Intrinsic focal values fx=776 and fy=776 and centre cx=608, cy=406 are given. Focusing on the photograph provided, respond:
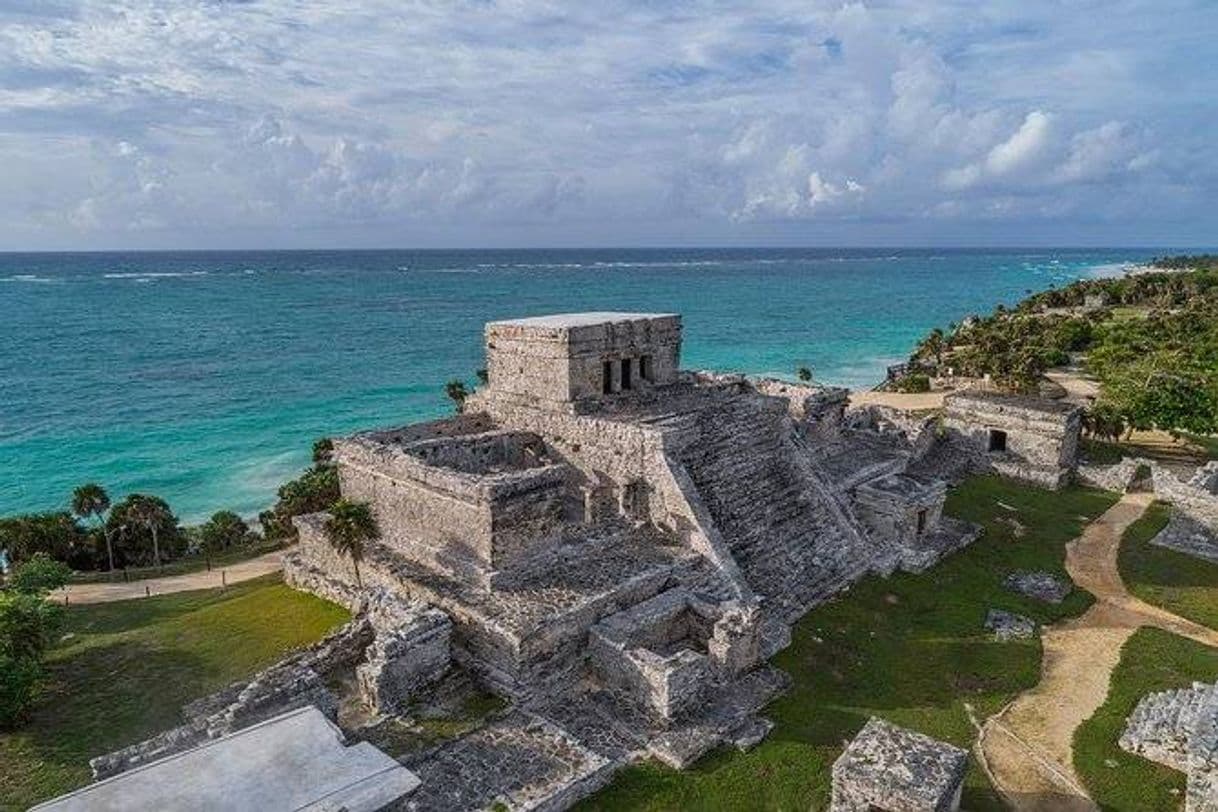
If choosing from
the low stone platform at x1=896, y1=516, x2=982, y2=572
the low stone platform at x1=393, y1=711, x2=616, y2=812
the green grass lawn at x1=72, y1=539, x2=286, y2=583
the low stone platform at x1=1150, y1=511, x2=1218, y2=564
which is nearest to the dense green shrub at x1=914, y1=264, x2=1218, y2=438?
the low stone platform at x1=1150, y1=511, x2=1218, y2=564

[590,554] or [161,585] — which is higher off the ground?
[590,554]

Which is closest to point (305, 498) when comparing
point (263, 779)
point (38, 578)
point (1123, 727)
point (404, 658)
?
point (38, 578)

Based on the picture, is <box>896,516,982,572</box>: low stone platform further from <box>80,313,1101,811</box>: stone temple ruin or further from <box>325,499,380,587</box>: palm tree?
<box>325,499,380,587</box>: palm tree

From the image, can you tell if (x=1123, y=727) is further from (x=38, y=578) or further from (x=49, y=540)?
(x=49, y=540)

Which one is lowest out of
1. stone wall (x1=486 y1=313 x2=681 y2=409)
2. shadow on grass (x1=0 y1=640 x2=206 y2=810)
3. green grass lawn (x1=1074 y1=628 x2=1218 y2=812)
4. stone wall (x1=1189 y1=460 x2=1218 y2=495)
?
green grass lawn (x1=1074 y1=628 x2=1218 y2=812)

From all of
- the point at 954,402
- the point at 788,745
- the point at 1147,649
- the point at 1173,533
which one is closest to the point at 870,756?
the point at 788,745

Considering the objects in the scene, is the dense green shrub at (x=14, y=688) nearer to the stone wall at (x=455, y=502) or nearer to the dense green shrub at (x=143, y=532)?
the stone wall at (x=455, y=502)
